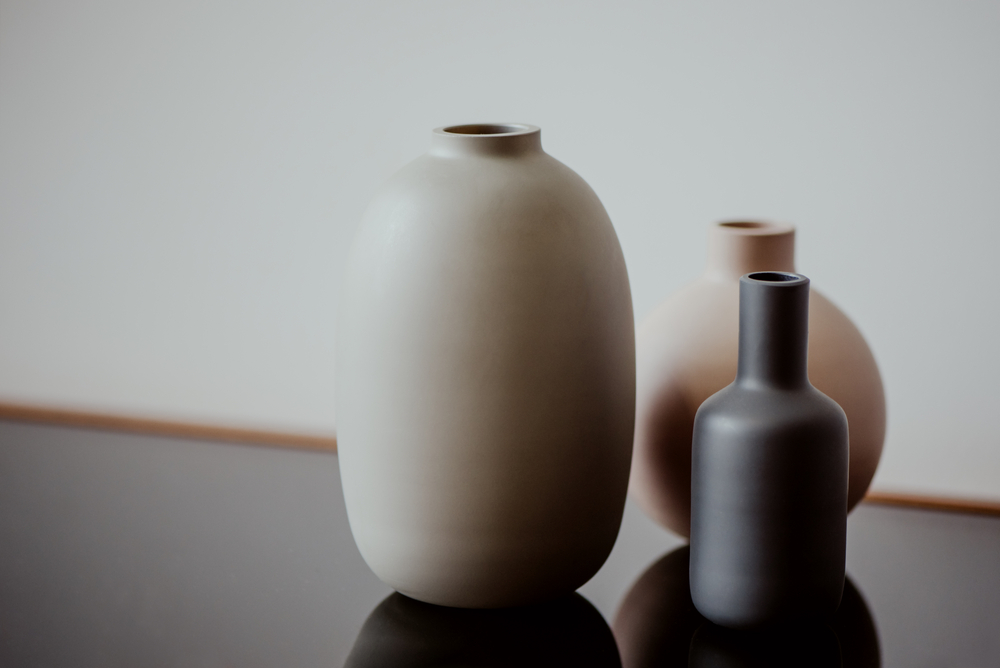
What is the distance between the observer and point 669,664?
0.67 metres

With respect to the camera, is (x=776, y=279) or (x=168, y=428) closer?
(x=776, y=279)

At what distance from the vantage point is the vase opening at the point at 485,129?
712 mm

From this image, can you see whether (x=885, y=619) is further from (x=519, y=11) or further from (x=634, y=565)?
(x=519, y=11)

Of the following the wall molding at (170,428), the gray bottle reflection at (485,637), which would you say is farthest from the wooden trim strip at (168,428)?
the gray bottle reflection at (485,637)

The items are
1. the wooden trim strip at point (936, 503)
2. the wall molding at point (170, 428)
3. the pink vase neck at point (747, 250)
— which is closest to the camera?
the pink vase neck at point (747, 250)

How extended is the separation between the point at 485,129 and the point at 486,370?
0.62ft

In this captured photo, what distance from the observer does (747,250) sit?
75cm

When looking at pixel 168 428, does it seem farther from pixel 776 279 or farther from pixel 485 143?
pixel 776 279

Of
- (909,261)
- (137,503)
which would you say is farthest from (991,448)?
(137,503)

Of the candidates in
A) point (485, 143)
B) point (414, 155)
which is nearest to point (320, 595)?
point (485, 143)

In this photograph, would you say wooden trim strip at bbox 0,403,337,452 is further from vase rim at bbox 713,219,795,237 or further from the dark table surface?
vase rim at bbox 713,219,795,237

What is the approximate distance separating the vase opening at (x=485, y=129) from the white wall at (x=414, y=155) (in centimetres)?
32

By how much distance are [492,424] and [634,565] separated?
0.24 m

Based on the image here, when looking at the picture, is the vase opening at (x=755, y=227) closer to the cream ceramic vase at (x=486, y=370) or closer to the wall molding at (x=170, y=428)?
the cream ceramic vase at (x=486, y=370)
